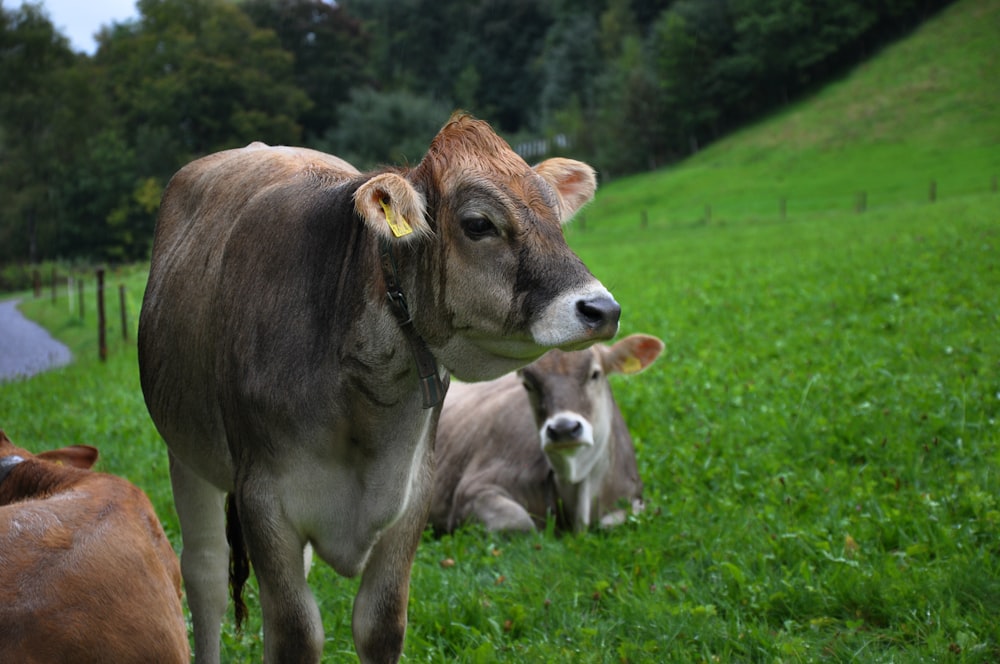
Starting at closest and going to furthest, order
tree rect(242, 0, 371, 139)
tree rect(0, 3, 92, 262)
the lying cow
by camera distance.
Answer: the lying cow
tree rect(0, 3, 92, 262)
tree rect(242, 0, 371, 139)

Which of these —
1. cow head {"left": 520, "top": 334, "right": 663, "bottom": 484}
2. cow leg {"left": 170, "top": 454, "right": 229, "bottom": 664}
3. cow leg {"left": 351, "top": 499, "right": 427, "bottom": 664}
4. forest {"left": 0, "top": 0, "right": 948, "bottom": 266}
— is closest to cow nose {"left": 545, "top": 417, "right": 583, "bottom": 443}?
cow head {"left": 520, "top": 334, "right": 663, "bottom": 484}

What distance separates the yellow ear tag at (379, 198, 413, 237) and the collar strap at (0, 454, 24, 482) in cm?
253

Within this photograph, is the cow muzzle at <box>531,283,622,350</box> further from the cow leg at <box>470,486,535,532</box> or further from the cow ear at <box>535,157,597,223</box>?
the cow leg at <box>470,486,535,532</box>

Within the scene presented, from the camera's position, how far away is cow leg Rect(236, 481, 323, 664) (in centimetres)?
323

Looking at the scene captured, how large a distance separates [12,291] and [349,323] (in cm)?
4010

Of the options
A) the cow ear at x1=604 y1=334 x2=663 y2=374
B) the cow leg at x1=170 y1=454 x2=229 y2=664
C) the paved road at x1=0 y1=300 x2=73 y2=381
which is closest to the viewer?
the cow leg at x1=170 y1=454 x2=229 y2=664

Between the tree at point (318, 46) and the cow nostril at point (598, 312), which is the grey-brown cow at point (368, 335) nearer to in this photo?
the cow nostril at point (598, 312)

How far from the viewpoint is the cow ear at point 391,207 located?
296 centimetres

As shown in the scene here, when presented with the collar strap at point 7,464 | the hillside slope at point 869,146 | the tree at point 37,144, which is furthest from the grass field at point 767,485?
the tree at point 37,144

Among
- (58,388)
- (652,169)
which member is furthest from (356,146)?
(58,388)

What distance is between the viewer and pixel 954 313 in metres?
9.78

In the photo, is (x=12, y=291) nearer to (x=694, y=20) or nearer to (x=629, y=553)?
(x=629, y=553)

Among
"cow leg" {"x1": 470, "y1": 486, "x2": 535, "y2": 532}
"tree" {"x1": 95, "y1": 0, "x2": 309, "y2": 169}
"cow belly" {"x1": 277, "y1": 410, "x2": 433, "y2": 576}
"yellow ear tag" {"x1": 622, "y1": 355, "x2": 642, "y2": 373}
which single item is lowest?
"cow leg" {"x1": 470, "y1": 486, "x2": 535, "y2": 532}

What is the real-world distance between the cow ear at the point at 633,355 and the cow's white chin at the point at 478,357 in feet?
11.7
